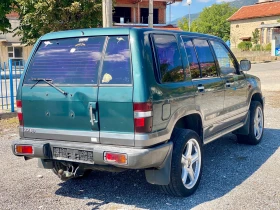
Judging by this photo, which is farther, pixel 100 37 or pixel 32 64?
pixel 32 64

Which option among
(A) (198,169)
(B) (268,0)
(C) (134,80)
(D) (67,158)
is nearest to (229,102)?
(A) (198,169)

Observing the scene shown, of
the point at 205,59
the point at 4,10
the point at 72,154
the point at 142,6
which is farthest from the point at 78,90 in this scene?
the point at 142,6

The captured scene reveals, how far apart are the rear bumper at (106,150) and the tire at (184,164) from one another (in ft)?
0.64

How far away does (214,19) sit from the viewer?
89812 mm

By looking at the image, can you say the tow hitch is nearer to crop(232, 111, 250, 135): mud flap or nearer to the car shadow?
the car shadow

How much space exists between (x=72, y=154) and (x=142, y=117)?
91cm

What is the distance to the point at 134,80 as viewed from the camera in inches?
142

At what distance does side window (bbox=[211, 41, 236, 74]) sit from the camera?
544 centimetres

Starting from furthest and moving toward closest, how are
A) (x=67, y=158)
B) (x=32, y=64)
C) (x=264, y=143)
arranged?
(x=264, y=143) → (x=32, y=64) → (x=67, y=158)

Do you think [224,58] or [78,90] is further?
[224,58]

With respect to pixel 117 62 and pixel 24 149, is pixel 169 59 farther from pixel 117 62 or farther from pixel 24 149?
pixel 24 149

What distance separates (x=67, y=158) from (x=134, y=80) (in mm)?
1152

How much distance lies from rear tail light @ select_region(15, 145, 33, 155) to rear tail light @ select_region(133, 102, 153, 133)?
130cm

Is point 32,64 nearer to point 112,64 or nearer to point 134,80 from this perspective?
point 112,64
